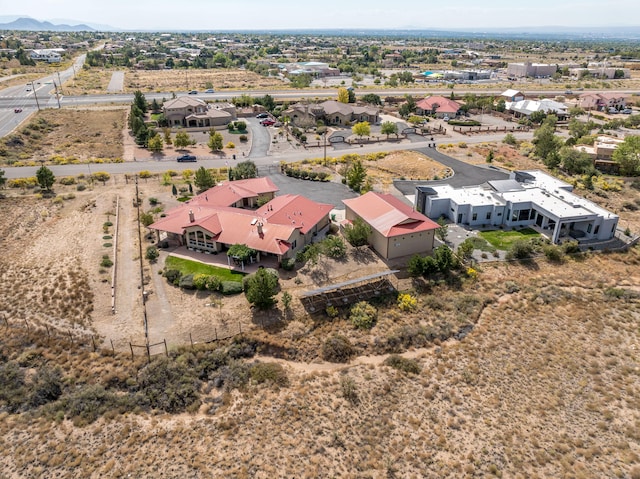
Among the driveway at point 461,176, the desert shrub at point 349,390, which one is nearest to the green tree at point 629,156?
the driveway at point 461,176

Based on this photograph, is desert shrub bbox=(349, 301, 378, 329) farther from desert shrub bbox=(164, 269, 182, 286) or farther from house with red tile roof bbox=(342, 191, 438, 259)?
desert shrub bbox=(164, 269, 182, 286)

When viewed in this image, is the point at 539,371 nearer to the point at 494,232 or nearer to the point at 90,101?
the point at 494,232

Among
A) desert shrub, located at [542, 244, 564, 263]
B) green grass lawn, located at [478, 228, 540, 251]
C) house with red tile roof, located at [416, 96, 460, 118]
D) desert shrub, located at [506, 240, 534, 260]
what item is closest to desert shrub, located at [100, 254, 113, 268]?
green grass lawn, located at [478, 228, 540, 251]

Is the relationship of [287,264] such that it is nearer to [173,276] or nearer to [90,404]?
[173,276]

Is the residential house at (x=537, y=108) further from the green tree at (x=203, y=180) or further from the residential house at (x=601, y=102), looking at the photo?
the green tree at (x=203, y=180)

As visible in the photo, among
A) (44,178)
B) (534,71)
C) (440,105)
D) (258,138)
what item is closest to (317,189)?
(258,138)

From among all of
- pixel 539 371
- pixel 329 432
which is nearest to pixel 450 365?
pixel 539 371
